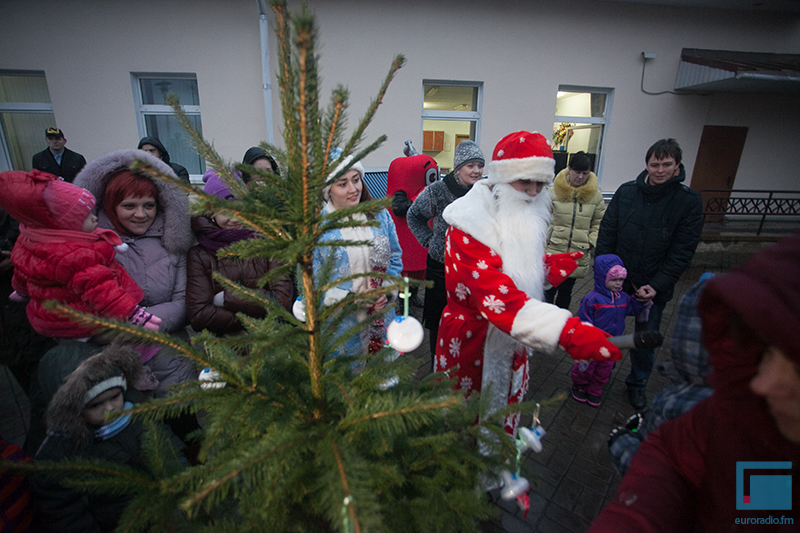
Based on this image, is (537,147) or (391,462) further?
(537,147)

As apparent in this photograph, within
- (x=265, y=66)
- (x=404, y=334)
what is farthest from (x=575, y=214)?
(x=265, y=66)

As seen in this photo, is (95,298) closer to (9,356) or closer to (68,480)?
(68,480)

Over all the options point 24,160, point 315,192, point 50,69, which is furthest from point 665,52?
point 24,160

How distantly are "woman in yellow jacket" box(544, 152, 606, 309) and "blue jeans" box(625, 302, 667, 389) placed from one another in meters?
0.78

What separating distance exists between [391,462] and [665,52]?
10.5 meters

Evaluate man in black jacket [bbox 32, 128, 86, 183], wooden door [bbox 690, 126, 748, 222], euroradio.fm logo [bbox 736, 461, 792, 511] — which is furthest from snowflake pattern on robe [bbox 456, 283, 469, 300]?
wooden door [bbox 690, 126, 748, 222]

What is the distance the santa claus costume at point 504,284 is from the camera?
A: 4.57ft

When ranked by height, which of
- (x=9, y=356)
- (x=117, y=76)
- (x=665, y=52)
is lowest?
(x=9, y=356)

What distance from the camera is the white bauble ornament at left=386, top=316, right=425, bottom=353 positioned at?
1.28 m

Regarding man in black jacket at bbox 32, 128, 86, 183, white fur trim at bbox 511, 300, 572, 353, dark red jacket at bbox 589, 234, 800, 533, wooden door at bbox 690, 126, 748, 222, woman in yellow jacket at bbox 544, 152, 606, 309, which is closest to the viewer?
dark red jacket at bbox 589, 234, 800, 533

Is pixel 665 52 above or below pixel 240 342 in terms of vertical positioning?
above

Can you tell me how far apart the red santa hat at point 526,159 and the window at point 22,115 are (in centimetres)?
875

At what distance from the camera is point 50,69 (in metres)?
6.06

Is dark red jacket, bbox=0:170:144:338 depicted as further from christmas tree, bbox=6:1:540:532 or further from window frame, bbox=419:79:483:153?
window frame, bbox=419:79:483:153
